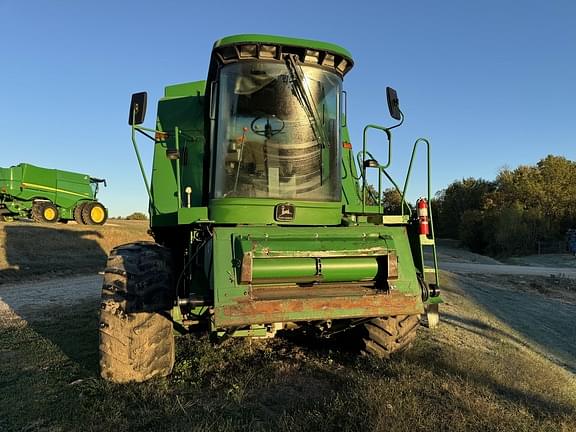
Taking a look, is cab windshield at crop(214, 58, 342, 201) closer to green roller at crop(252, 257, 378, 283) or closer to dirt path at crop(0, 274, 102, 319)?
green roller at crop(252, 257, 378, 283)

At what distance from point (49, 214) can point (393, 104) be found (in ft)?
83.6

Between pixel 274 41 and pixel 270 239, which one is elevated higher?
pixel 274 41

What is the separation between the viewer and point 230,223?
16.6 ft

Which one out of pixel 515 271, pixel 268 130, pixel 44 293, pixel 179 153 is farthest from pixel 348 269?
pixel 515 271

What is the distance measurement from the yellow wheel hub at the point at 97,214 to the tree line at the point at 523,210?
3527cm

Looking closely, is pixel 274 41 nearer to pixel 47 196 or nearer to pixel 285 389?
pixel 285 389

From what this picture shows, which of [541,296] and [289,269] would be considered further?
[541,296]

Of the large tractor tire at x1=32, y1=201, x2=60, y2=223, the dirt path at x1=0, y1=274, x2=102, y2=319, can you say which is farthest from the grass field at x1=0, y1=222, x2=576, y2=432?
the large tractor tire at x1=32, y1=201, x2=60, y2=223

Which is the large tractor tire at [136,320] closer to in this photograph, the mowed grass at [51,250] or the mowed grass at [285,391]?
the mowed grass at [285,391]

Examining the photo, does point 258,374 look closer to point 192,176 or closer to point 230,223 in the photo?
point 230,223

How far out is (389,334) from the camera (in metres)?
5.39

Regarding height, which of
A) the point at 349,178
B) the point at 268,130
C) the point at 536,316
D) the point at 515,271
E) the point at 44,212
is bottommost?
the point at 536,316

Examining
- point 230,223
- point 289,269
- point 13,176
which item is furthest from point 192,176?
point 13,176

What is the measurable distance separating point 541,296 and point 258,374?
1430 centimetres
